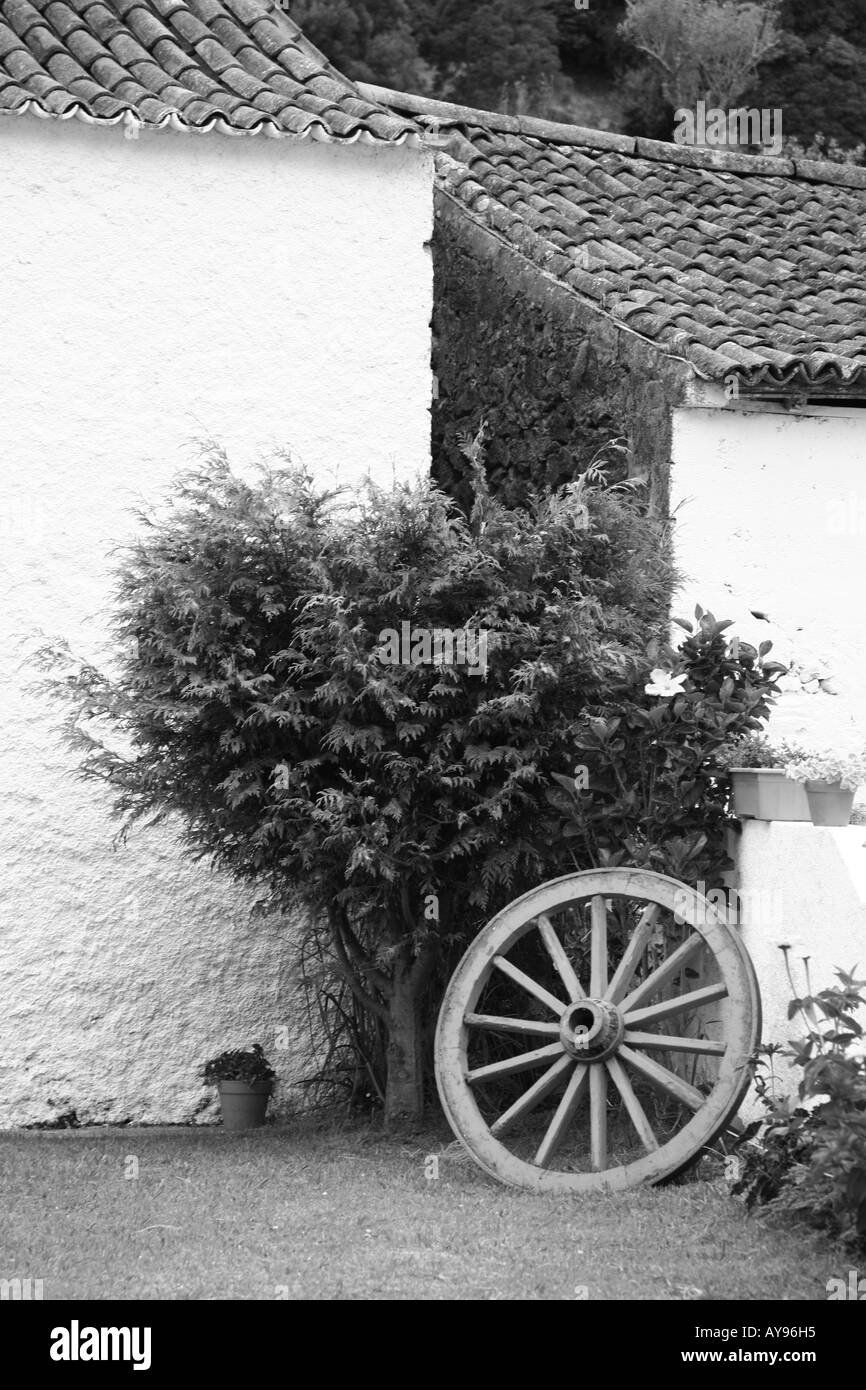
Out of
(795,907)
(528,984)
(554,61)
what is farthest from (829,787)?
(554,61)

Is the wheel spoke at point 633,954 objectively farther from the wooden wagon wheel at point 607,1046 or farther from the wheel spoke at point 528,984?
the wheel spoke at point 528,984

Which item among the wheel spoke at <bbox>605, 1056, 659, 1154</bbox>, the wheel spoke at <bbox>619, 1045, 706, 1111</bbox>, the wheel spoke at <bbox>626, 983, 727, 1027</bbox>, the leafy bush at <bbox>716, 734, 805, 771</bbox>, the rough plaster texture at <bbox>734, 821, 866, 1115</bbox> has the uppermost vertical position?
the leafy bush at <bbox>716, 734, 805, 771</bbox>

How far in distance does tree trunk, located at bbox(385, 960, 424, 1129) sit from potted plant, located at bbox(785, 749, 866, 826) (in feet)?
6.12

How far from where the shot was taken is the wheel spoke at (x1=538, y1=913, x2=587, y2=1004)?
5.48 meters

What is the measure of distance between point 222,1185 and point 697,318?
17.0 ft

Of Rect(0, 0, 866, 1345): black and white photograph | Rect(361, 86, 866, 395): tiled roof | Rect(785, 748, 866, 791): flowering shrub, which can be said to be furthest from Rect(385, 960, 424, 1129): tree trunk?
Rect(361, 86, 866, 395): tiled roof

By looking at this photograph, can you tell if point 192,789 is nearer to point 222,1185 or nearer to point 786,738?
point 222,1185

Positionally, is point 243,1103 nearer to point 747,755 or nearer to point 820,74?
point 747,755

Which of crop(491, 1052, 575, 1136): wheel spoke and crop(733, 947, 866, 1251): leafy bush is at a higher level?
crop(733, 947, 866, 1251): leafy bush

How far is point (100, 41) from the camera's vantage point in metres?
8.57

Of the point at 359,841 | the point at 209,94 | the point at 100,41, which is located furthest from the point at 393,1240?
the point at 100,41

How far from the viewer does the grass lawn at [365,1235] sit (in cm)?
409

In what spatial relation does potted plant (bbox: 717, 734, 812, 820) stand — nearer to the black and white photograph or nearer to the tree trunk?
the black and white photograph

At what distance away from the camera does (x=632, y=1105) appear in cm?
523
